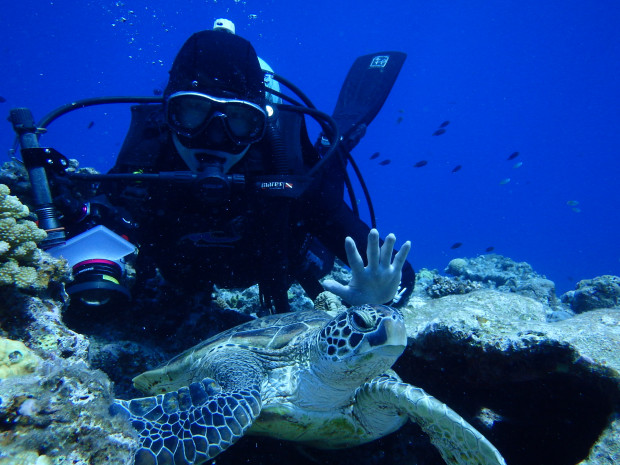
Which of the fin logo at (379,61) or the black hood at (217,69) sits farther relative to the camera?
the fin logo at (379,61)

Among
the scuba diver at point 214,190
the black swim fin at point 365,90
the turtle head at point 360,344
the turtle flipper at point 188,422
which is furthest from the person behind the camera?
the black swim fin at point 365,90

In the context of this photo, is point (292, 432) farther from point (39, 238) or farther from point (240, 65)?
point (240, 65)

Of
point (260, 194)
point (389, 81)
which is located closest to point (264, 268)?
point (260, 194)

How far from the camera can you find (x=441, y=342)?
2.18 meters

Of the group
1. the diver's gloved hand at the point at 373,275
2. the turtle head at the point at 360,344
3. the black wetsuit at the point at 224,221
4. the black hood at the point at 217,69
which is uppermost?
the black hood at the point at 217,69

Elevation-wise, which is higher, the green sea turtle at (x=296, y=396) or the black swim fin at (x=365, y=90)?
the black swim fin at (x=365, y=90)

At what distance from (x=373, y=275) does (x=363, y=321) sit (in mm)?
796

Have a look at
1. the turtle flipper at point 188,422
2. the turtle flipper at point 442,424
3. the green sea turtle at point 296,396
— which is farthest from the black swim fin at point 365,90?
the turtle flipper at point 188,422

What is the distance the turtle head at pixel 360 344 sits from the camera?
1779 mm

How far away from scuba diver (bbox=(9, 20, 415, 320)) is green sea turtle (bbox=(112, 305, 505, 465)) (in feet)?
3.52

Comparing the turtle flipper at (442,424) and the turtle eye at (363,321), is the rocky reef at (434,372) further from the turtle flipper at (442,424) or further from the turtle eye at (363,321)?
the turtle eye at (363,321)

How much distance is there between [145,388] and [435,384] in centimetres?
226

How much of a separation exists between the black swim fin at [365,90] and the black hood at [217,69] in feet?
10.8

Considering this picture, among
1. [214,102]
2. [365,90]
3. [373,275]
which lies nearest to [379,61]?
[365,90]
